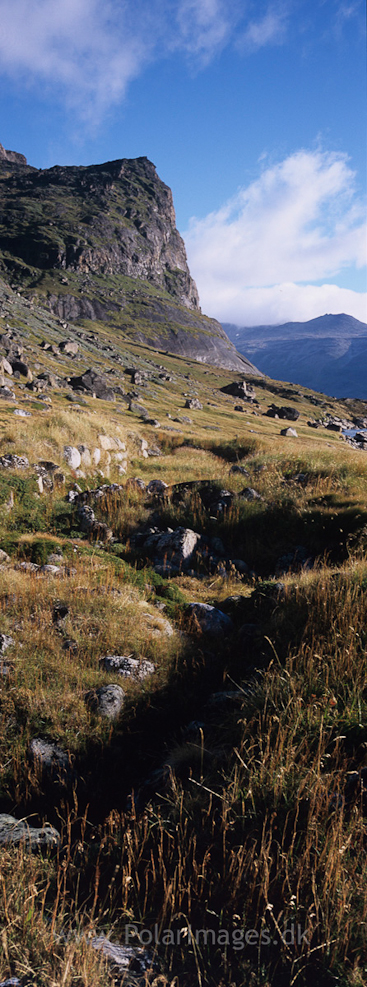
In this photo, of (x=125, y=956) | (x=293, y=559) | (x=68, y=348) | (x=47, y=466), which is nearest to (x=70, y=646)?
(x=125, y=956)

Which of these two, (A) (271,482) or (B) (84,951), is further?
(A) (271,482)

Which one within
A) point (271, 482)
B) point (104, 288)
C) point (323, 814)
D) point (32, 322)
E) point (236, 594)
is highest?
point (104, 288)

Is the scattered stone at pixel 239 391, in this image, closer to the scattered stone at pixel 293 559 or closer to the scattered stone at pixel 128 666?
the scattered stone at pixel 293 559

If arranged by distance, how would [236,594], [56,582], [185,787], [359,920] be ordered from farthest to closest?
1. [236,594]
2. [56,582]
3. [185,787]
4. [359,920]

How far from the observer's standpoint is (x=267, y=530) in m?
11.6

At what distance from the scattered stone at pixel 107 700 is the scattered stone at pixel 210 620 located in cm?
213

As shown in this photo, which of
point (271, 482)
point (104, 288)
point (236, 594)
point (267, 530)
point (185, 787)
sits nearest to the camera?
point (185, 787)

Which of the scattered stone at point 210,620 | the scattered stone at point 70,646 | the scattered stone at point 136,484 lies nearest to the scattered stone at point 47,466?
the scattered stone at point 136,484

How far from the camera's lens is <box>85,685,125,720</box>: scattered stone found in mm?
4746

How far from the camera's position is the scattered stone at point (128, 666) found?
213 inches

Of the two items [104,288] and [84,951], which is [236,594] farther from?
[104,288]

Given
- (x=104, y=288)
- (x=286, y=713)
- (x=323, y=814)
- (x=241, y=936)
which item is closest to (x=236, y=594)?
(x=286, y=713)

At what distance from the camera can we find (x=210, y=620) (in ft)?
23.4

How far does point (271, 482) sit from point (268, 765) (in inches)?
442
